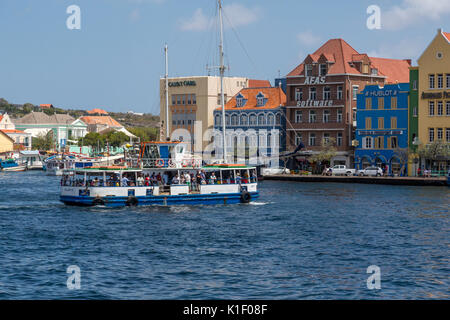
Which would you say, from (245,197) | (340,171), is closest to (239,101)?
(340,171)

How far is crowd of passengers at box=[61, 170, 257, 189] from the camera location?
5462cm

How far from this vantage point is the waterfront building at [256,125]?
360 ft

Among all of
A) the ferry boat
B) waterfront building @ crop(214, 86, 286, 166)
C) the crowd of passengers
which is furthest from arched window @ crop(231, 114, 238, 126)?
the crowd of passengers

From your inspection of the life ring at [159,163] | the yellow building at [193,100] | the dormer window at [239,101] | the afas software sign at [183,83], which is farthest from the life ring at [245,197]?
the afas software sign at [183,83]

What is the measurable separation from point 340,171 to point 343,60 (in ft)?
56.3

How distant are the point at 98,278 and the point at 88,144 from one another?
164975 millimetres

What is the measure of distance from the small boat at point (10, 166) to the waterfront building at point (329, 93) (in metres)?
61.7

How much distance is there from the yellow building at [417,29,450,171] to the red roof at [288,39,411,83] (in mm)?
12779

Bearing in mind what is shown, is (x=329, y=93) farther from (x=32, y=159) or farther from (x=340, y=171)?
(x=32, y=159)

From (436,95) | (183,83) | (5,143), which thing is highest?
(183,83)

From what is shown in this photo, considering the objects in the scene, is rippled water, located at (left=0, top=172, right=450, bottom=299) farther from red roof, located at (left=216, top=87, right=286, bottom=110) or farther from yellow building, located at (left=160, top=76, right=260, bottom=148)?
yellow building, located at (left=160, top=76, right=260, bottom=148)

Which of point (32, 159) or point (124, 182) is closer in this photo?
point (124, 182)

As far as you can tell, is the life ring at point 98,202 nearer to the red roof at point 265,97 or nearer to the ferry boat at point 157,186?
the ferry boat at point 157,186

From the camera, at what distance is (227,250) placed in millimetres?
35219
